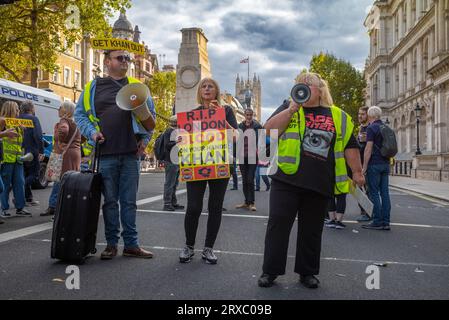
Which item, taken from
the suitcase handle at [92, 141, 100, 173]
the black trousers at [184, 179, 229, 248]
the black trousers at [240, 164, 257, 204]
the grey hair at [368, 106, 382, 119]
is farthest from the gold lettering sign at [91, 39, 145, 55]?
A: the black trousers at [240, 164, 257, 204]

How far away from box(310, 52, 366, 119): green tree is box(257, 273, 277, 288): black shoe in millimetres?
57343

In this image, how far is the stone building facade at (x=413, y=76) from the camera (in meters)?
34.4

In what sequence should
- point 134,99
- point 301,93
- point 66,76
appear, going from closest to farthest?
point 301,93
point 134,99
point 66,76

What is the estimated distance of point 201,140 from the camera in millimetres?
4895

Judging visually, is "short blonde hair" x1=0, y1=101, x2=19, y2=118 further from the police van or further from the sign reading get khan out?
the police van

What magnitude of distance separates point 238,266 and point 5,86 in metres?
12.5

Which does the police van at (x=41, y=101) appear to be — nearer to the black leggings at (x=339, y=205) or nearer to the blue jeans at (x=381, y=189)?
the black leggings at (x=339, y=205)

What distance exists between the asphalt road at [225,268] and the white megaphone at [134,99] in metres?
1.47

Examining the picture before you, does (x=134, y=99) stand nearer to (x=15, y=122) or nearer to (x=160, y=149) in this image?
(x=15, y=122)

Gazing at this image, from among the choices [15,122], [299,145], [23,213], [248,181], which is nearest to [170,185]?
[248,181]

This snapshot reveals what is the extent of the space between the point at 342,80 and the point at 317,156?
57.8m

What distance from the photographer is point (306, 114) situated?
402 centimetres
